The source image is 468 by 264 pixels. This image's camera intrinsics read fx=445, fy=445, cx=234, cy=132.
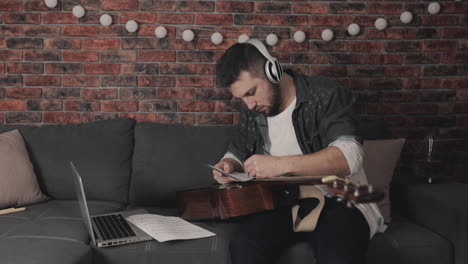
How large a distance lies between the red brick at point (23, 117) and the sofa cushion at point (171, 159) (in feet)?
2.60

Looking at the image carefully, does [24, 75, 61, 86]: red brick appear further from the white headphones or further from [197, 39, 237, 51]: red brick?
the white headphones

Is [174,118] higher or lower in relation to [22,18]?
lower

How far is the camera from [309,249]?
1762 mm

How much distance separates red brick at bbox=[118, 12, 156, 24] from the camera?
2738 mm

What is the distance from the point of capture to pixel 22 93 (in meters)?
2.78

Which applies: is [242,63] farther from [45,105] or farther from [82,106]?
[45,105]

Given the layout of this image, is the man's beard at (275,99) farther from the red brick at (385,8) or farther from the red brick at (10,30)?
the red brick at (10,30)

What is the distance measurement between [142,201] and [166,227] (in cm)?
55

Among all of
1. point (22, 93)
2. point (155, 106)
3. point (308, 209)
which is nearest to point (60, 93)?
point (22, 93)

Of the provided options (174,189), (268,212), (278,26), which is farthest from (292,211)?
(278,26)

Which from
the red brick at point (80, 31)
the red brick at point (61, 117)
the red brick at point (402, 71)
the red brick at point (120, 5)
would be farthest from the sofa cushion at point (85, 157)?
the red brick at point (402, 71)

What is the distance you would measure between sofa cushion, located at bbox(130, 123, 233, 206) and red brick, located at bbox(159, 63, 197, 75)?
49 centimetres

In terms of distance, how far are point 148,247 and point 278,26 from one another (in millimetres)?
1619

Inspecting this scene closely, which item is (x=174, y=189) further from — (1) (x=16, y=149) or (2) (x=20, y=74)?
(2) (x=20, y=74)
